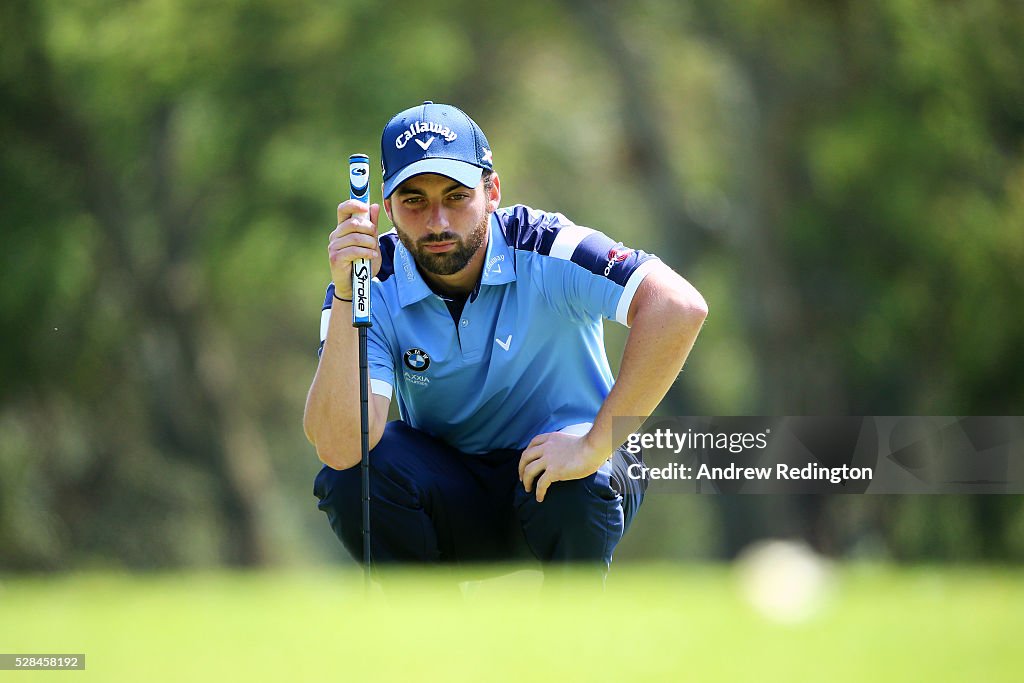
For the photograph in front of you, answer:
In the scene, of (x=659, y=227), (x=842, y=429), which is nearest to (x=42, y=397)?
(x=659, y=227)

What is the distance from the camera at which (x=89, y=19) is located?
1825 cm

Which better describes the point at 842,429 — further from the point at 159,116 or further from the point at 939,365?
the point at 159,116

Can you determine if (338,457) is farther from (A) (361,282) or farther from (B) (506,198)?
(B) (506,198)

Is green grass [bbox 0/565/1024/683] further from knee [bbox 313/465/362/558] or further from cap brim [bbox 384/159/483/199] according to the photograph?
cap brim [bbox 384/159/483/199]

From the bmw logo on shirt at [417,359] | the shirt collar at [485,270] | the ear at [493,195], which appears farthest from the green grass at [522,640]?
the ear at [493,195]

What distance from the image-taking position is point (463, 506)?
194 inches

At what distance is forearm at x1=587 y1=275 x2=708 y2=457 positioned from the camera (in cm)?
456

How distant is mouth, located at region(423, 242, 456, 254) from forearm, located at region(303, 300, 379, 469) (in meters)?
0.39

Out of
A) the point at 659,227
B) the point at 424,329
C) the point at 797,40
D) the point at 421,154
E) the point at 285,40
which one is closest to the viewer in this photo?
the point at 421,154

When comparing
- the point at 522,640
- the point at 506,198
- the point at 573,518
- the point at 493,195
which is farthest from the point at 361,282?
the point at 506,198

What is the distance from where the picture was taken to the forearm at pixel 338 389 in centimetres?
468

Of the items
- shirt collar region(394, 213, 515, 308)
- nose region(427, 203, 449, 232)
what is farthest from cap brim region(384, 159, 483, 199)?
shirt collar region(394, 213, 515, 308)

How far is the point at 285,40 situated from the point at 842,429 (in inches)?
542

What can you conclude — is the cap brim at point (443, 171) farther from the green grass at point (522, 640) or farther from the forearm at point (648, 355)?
the green grass at point (522, 640)
